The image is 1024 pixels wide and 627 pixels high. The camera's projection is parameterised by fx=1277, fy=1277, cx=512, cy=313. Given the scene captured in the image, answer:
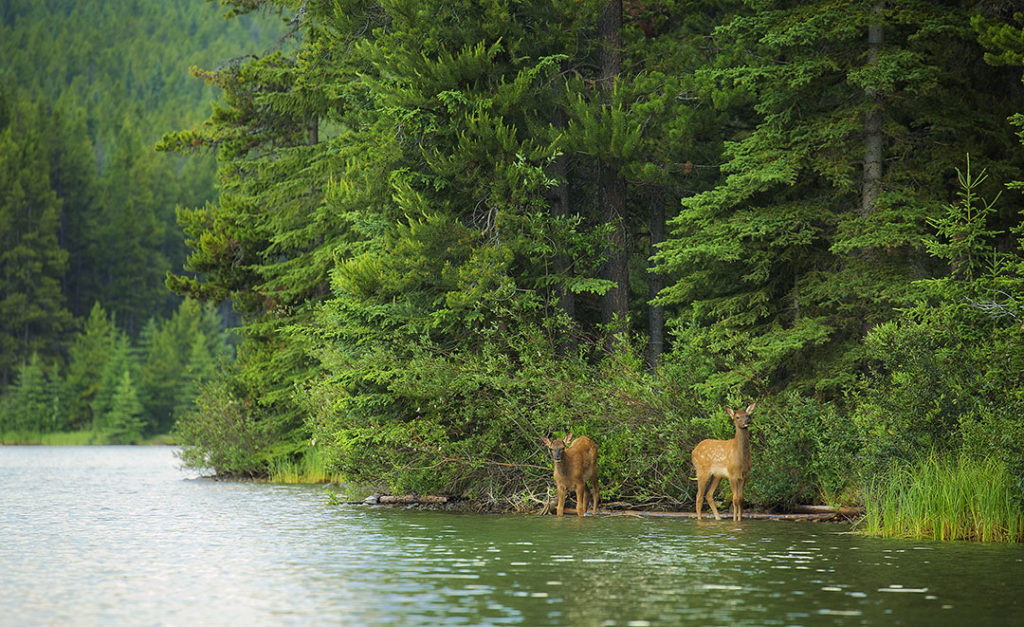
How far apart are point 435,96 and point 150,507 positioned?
996 cm

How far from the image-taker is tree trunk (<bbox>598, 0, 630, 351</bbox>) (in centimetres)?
2781

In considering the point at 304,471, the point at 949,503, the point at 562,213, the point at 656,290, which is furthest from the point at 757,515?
the point at 304,471

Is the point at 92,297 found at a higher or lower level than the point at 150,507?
higher

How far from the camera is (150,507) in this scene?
24953 millimetres

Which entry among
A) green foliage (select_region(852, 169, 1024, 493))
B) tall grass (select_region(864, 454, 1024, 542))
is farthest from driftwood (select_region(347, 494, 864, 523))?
tall grass (select_region(864, 454, 1024, 542))

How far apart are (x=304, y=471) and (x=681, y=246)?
16664 millimetres

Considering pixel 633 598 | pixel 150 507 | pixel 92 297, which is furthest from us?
pixel 92 297

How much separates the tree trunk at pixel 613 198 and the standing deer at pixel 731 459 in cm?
654

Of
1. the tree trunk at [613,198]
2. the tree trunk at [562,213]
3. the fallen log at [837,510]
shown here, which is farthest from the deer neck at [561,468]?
the tree trunk at [613,198]

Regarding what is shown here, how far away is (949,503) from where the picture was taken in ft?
57.5

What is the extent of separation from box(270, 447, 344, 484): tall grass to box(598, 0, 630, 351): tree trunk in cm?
1154

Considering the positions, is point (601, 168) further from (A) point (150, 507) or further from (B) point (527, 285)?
(A) point (150, 507)

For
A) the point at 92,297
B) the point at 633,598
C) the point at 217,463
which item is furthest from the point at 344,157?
the point at 92,297

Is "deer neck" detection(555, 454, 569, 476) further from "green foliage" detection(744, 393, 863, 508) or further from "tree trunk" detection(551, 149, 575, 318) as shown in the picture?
"tree trunk" detection(551, 149, 575, 318)
